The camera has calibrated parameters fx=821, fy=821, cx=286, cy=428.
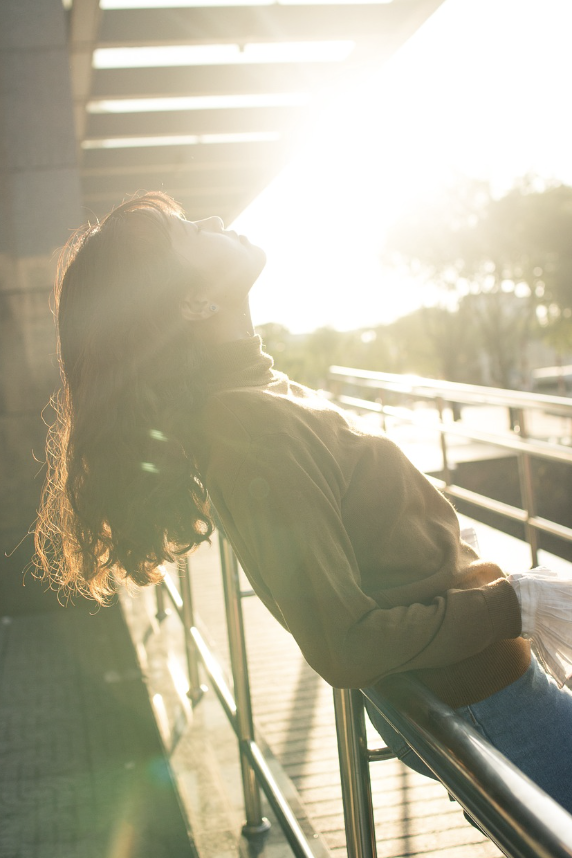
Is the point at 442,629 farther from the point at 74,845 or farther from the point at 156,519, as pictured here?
the point at 74,845

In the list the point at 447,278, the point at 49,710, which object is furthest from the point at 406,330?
the point at 49,710

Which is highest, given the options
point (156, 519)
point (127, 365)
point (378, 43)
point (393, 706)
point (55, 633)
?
point (378, 43)

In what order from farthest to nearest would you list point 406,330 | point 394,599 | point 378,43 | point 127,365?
point 406,330
point 378,43
point 127,365
point 394,599

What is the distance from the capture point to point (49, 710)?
3.73 metres

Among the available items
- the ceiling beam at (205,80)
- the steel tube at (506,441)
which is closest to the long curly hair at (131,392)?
the steel tube at (506,441)

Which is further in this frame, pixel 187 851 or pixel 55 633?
pixel 55 633

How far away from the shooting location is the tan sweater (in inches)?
46.2

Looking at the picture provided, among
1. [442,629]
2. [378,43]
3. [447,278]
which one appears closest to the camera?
[442,629]

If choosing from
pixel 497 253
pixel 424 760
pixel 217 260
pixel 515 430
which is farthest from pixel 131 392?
pixel 497 253

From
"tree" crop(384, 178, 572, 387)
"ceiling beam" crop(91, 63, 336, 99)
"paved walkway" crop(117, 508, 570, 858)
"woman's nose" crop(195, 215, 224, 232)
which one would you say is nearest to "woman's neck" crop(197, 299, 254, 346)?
"woman's nose" crop(195, 215, 224, 232)

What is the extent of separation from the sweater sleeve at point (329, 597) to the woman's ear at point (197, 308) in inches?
17.3

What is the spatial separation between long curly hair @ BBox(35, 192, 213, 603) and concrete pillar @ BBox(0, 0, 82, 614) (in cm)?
371

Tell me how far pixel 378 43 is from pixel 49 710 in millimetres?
5644

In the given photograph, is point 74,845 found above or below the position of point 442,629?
below
